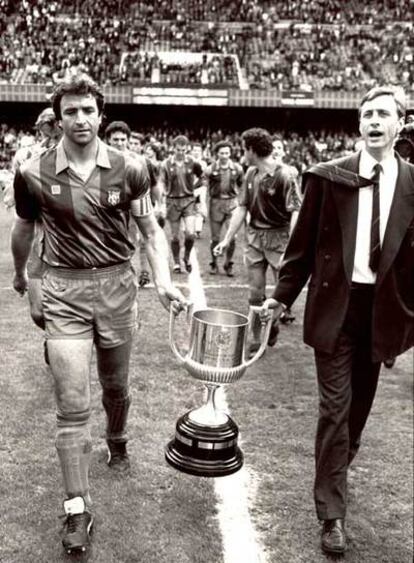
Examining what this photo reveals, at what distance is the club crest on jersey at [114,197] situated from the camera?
156 inches

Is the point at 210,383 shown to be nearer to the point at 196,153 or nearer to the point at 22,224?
the point at 22,224

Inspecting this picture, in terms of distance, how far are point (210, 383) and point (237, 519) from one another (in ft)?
3.68

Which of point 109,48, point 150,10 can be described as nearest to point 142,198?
point 109,48

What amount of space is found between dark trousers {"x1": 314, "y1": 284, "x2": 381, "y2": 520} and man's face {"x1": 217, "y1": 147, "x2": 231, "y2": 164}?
30.8 ft

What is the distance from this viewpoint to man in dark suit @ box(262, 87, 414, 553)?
12.6 feet

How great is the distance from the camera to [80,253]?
12.8 feet

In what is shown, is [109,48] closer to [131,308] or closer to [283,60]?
[283,60]

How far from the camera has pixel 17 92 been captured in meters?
34.2

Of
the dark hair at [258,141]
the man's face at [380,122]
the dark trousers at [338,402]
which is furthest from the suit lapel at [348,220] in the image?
the dark hair at [258,141]

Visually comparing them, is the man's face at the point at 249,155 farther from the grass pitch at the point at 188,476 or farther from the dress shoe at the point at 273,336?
the grass pitch at the point at 188,476

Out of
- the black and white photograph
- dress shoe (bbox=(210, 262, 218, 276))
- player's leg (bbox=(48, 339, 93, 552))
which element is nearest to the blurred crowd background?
dress shoe (bbox=(210, 262, 218, 276))

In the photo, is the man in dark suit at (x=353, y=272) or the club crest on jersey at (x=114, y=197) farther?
the club crest on jersey at (x=114, y=197)

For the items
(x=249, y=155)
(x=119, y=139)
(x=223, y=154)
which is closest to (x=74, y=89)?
(x=249, y=155)

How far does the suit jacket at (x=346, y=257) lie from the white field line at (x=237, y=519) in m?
0.63
